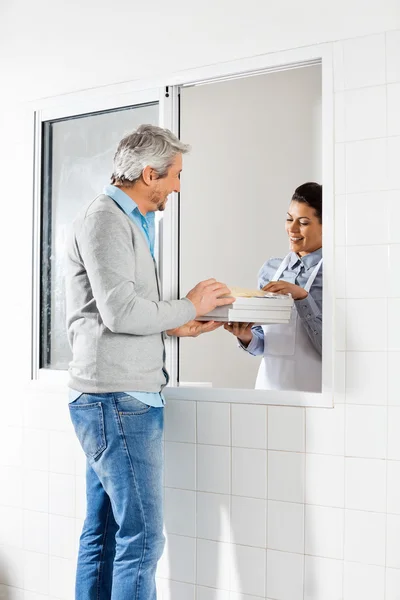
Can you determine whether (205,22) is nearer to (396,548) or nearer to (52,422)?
(52,422)

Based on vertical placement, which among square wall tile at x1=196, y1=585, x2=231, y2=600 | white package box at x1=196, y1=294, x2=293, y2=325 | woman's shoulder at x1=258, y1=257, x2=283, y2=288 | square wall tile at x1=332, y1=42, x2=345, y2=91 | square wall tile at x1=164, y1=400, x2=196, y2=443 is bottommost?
square wall tile at x1=196, y1=585, x2=231, y2=600

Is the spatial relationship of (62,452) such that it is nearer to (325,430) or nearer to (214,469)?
(214,469)

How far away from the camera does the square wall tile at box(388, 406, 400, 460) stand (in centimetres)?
179

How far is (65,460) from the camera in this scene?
7.54 feet

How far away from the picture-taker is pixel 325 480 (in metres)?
1.88

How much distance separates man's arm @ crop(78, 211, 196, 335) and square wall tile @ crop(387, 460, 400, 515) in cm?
71

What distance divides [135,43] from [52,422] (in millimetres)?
1294

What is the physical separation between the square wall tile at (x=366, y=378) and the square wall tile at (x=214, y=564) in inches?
23.9

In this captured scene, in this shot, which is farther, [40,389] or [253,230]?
[40,389]

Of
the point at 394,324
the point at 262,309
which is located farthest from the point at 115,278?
the point at 394,324

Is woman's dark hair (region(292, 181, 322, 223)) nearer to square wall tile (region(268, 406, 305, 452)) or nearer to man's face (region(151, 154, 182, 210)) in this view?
man's face (region(151, 154, 182, 210))

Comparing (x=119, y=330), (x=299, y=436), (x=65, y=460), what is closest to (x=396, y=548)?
(x=299, y=436)

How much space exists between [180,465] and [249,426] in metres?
0.27

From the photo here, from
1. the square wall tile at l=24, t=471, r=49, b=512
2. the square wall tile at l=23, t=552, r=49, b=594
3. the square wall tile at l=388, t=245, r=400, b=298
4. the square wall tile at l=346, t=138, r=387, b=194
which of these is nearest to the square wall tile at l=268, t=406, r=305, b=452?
the square wall tile at l=388, t=245, r=400, b=298
